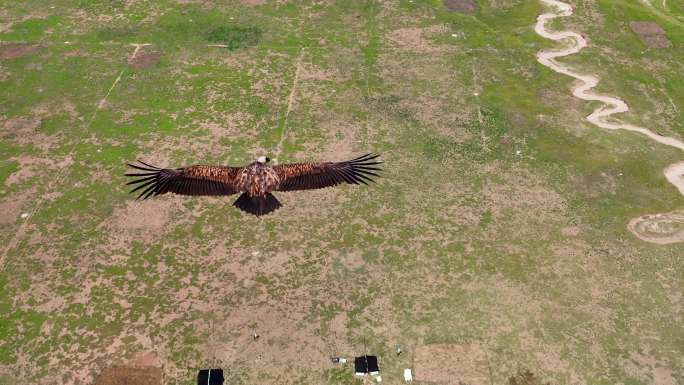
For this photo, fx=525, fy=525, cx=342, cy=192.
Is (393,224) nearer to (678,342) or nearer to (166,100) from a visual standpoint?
(678,342)

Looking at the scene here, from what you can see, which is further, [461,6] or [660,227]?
[461,6]

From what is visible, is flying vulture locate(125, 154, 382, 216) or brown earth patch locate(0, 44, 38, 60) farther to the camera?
brown earth patch locate(0, 44, 38, 60)

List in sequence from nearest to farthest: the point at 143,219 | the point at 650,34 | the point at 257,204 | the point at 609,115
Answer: the point at 257,204, the point at 143,219, the point at 609,115, the point at 650,34

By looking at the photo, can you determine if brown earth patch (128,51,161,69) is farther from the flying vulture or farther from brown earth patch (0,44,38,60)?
the flying vulture

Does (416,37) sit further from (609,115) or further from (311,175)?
(311,175)

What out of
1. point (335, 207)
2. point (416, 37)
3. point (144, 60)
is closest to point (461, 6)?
point (416, 37)

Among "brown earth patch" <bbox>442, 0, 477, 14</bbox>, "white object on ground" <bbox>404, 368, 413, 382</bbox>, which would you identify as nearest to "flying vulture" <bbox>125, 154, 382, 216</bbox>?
"white object on ground" <bbox>404, 368, 413, 382</bbox>

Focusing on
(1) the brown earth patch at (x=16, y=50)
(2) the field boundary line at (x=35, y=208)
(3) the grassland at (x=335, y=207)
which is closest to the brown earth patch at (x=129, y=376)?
(3) the grassland at (x=335, y=207)
